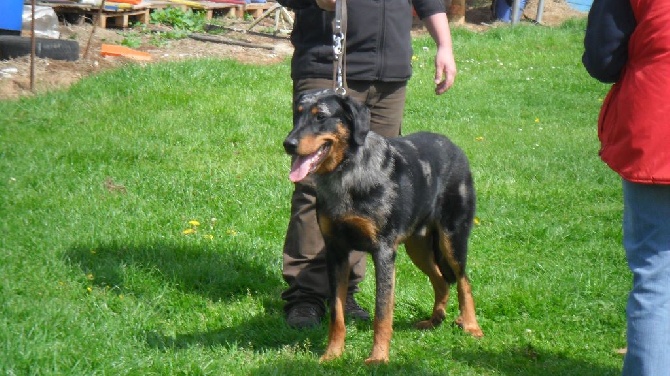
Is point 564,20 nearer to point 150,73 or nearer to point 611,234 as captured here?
point 150,73

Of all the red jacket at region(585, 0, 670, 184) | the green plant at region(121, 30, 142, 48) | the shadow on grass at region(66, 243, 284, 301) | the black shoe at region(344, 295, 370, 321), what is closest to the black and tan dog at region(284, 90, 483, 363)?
the black shoe at region(344, 295, 370, 321)

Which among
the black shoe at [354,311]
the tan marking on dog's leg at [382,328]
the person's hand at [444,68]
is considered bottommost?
the black shoe at [354,311]

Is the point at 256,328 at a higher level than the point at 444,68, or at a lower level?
lower

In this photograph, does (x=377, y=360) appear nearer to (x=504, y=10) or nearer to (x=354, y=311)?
(x=354, y=311)

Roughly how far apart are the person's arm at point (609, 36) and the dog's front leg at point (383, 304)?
67.3 inches

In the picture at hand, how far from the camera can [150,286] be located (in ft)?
18.6

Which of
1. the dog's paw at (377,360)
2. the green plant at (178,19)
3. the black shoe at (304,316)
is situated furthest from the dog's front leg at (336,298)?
the green plant at (178,19)

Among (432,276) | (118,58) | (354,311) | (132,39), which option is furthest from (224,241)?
(132,39)

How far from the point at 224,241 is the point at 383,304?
78.1 inches

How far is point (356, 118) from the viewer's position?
15.1 feet

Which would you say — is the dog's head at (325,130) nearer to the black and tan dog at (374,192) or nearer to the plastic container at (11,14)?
the black and tan dog at (374,192)

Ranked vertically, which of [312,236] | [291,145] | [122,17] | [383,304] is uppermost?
[291,145]

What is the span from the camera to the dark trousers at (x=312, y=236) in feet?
17.6

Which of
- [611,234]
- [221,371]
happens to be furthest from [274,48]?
[221,371]
